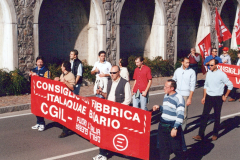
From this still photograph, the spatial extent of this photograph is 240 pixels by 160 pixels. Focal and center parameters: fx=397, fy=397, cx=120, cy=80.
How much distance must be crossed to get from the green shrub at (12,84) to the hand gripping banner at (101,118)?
184 inches

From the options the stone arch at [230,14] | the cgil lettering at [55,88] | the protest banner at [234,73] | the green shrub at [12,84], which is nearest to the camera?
the cgil lettering at [55,88]

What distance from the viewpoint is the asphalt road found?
7910 mm

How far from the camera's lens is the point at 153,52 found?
2072cm

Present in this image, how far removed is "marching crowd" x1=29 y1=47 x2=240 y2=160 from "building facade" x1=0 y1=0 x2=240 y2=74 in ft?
17.8

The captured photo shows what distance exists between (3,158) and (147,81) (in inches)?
151

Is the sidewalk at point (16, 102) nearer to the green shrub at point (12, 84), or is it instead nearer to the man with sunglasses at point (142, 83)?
the green shrub at point (12, 84)

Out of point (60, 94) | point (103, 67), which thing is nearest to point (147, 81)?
point (103, 67)

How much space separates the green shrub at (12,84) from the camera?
1366 cm

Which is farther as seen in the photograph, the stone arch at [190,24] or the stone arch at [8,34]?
the stone arch at [190,24]

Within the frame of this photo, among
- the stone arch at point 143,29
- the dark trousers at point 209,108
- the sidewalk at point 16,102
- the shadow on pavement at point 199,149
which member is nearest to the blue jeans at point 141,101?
the dark trousers at point 209,108

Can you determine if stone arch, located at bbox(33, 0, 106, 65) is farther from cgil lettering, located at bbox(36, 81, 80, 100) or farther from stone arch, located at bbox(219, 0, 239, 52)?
stone arch, located at bbox(219, 0, 239, 52)

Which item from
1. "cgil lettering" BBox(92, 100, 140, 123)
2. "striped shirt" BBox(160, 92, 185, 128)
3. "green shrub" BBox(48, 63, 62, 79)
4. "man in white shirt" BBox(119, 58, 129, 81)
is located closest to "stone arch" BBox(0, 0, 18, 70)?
"green shrub" BBox(48, 63, 62, 79)

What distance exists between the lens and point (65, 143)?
28.5 feet

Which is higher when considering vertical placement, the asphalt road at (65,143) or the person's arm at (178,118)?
the person's arm at (178,118)
